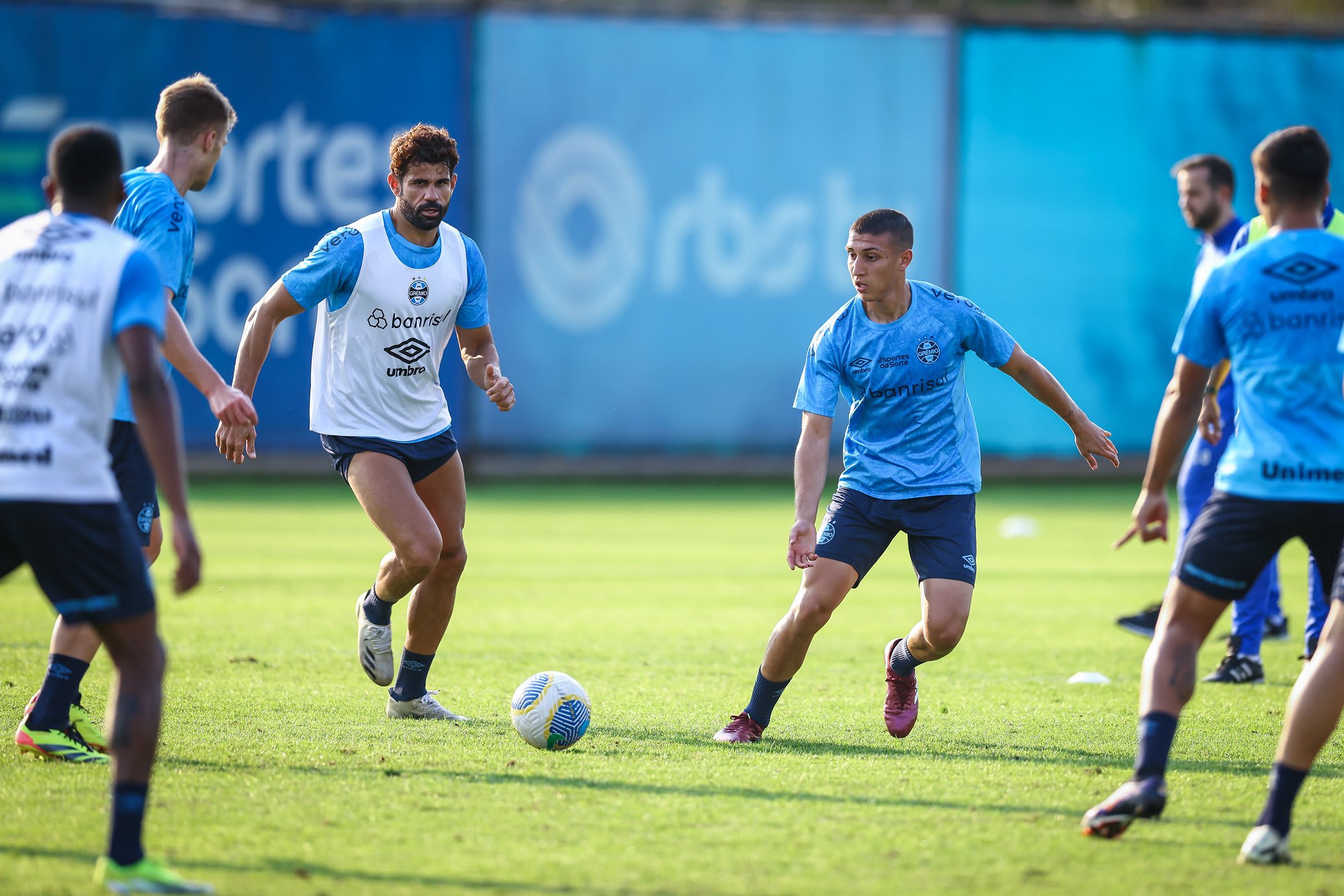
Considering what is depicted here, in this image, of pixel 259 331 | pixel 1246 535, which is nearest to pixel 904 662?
pixel 1246 535

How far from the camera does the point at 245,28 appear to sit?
20.6 meters

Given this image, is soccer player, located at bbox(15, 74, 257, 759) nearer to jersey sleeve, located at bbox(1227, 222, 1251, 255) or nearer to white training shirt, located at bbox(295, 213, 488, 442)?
white training shirt, located at bbox(295, 213, 488, 442)

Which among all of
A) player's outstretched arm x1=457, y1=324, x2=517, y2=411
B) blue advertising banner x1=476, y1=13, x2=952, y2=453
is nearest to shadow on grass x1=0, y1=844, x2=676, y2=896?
player's outstretched arm x1=457, y1=324, x2=517, y2=411

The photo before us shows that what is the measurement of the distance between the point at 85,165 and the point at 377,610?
2.97 metres

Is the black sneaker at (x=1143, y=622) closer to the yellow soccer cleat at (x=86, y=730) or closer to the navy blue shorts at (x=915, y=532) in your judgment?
the navy blue shorts at (x=915, y=532)

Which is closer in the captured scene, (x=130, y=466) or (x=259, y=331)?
(x=130, y=466)

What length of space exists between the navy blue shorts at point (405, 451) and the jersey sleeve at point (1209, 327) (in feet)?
11.4

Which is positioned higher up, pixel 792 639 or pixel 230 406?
pixel 230 406

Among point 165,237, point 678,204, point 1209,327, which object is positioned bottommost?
point 1209,327

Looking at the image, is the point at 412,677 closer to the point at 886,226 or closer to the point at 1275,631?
the point at 886,226

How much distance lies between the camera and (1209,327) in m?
5.05

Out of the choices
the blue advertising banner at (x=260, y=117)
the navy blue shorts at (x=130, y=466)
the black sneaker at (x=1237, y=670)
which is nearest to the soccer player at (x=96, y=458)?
the navy blue shorts at (x=130, y=466)

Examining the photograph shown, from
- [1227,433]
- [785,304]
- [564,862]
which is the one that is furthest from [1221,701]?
[785,304]

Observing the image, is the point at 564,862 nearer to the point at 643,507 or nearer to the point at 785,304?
the point at 643,507
